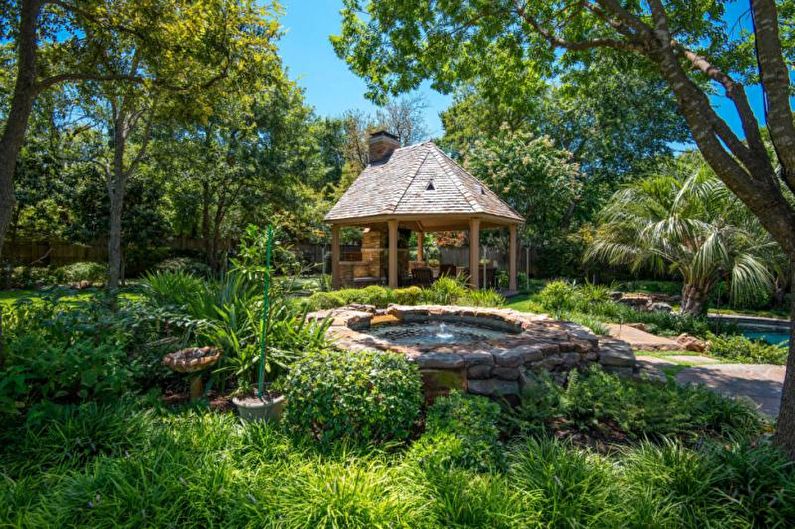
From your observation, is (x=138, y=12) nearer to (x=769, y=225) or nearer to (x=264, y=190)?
(x=769, y=225)

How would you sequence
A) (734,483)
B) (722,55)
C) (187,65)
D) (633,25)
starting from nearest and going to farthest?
(734,483), (633,25), (722,55), (187,65)

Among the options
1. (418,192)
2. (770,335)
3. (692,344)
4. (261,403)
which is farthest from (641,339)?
(418,192)

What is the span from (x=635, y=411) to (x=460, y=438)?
154 cm

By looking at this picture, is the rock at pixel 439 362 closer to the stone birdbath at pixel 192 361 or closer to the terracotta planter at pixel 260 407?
the terracotta planter at pixel 260 407

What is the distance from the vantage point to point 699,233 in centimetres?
766

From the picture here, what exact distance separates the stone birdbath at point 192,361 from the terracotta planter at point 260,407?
0.43m

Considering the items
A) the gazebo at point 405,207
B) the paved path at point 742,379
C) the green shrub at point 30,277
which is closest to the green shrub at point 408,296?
the gazebo at point 405,207

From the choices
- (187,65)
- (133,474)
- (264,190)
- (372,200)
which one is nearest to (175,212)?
(264,190)

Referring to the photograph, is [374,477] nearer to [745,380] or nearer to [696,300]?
[745,380]

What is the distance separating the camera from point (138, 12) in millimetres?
5355

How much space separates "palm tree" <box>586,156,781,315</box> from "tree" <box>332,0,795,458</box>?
2164 mm

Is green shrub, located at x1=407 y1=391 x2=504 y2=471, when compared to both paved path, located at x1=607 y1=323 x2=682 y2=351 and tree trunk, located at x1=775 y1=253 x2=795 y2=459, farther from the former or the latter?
paved path, located at x1=607 y1=323 x2=682 y2=351

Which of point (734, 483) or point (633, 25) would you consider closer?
point (734, 483)

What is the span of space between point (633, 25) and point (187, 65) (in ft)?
19.0
